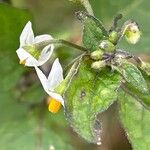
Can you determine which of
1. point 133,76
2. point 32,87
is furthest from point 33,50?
point 32,87

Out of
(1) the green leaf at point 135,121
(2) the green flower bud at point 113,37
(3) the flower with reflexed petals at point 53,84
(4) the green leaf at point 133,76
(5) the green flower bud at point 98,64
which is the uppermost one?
(2) the green flower bud at point 113,37

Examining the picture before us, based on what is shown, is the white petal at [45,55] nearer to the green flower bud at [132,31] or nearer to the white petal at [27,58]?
the white petal at [27,58]

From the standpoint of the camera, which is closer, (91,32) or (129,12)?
(91,32)

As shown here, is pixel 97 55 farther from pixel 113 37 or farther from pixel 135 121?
pixel 135 121

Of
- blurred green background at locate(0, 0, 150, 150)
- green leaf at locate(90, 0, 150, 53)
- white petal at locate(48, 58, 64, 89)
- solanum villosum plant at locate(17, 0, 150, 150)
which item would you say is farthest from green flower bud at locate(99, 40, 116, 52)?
green leaf at locate(90, 0, 150, 53)

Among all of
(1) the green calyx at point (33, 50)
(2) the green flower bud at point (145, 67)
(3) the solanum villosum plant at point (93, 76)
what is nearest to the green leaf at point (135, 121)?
(3) the solanum villosum plant at point (93, 76)

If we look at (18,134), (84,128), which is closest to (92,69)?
(84,128)

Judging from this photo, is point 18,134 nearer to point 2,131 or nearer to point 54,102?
point 2,131
